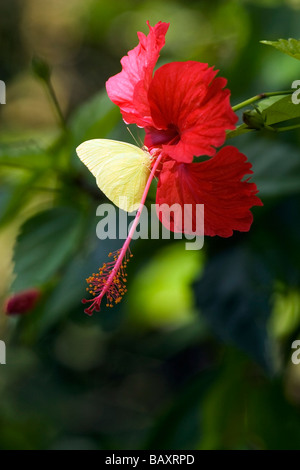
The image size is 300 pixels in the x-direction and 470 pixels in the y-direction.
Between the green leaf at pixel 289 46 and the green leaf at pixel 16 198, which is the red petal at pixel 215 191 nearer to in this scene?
the green leaf at pixel 289 46

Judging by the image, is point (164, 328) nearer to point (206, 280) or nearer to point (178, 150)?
point (206, 280)

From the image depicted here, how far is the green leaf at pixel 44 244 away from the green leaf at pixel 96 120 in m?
0.13

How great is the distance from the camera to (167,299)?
1.42 metres

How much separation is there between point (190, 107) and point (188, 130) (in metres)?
0.02

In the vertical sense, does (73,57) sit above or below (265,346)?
above

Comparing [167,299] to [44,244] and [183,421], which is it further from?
[44,244]

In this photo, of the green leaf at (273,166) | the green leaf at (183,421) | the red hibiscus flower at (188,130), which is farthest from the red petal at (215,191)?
the green leaf at (183,421)

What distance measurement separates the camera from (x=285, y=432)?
112 centimetres

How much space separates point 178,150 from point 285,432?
2.50 feet

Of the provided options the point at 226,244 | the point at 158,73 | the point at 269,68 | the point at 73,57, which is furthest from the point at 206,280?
the point at 73,57

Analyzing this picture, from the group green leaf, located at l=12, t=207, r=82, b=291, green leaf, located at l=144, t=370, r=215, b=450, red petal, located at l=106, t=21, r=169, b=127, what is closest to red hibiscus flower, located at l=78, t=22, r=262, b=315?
red petal, located at l=106, t=21, r=169, b=127

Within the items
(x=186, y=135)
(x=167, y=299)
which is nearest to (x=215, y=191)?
(x=186, y=135)

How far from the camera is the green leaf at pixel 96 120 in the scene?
3.09 feet

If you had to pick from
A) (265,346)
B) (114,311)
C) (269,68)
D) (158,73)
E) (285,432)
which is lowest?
(285,432)
